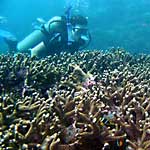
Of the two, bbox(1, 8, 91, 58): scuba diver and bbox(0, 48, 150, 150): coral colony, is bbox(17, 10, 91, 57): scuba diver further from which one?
bbox(0, 48, 150, 150): coral colony

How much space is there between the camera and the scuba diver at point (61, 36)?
402 inches

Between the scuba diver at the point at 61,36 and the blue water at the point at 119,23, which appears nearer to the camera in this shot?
the scuba diver at the point at 61,36

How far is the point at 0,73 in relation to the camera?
5320mm

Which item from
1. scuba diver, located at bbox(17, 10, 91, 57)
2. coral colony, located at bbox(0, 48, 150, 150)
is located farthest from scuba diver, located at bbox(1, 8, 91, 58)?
coral colony, located at bbox(0, 48, 150, 150)

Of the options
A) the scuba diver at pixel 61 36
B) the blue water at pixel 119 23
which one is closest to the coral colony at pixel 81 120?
the scuba diver at pixel 61 36

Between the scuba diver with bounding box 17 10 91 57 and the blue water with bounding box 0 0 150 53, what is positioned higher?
the blue water with bounding box 0 0 150 53

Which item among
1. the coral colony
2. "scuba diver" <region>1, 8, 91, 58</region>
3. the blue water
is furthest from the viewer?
the blue water

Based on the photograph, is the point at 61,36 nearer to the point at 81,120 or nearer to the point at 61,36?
the point at 61,36

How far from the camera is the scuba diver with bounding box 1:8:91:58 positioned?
1022 centimetres

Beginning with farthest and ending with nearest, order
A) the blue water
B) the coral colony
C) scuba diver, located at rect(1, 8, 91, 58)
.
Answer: the blue water, scuba diver, located at rect(1, 8, 91, 58), the coral colony

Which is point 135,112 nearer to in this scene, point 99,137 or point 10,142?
point 99,137

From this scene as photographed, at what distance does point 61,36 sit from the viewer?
10359mm

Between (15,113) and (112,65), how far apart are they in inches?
138

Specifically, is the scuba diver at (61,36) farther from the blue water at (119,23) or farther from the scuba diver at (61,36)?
the blue water at (119,23)
